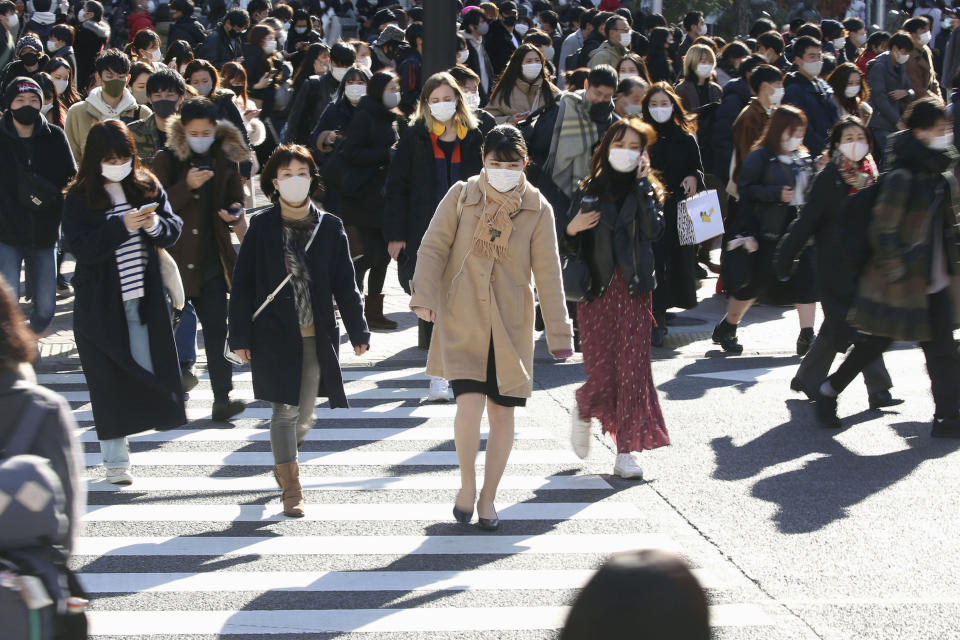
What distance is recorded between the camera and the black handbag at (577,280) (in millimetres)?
7492

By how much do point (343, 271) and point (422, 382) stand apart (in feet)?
10.8

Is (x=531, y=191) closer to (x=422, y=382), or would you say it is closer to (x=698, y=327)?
(x=422, y=382)

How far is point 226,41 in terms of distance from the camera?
17.1 metres

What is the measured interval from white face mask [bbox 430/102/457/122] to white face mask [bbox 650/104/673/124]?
1969 mm

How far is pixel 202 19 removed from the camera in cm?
2230

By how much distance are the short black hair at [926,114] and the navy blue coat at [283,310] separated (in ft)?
11.6

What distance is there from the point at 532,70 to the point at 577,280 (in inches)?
179

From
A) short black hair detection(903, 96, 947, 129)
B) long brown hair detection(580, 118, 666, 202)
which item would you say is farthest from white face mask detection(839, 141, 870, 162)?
long brown hair detection(580, 118, 666, 202)

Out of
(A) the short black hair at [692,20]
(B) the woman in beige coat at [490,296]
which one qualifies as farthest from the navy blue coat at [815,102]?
(B) the woman in beige coat at [490,296]

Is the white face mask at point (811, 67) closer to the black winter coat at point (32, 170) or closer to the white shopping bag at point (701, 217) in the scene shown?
the white shopping bag at point (701, 217)

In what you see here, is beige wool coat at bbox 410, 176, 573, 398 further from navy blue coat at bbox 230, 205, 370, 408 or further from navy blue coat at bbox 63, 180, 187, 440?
navy blue coat at bbox 63, 180, 187, 440

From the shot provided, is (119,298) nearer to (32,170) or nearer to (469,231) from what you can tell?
(469,231)

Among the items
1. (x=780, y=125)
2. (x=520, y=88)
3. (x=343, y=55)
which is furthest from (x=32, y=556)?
(x=343, y=55)

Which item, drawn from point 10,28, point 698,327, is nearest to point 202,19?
point 10,28
